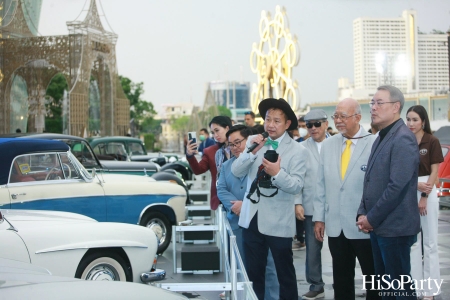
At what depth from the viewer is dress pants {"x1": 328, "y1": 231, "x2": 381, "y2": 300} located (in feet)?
17.0

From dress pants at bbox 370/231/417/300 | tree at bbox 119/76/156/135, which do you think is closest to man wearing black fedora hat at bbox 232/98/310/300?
dress pants at bbox 370/231/417/300

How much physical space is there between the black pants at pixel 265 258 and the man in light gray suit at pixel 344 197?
383 millimetres

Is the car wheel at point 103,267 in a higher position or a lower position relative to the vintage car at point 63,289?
lower

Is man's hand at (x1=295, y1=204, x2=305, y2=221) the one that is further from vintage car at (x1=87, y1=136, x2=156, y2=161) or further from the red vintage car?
vintage car at (x1=87, y1=136, x2=156, y2=161)

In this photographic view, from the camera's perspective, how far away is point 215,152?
844 centimetres

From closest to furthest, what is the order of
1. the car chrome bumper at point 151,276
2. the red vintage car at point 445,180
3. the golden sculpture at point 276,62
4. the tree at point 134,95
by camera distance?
the car chrome bumper at point 151,276 → the red vintage car at point 445,180 → the golden sculpture at point 276,62 → the tree at point 134,95

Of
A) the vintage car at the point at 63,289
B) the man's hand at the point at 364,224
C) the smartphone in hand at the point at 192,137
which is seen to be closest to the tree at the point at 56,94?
the smartphone in hand at the point at 192,137

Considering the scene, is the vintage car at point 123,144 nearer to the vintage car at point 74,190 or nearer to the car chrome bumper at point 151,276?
the vintage car at point 74,190

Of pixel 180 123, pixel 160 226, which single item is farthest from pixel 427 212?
pixel 180 123

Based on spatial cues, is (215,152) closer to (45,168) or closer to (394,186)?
(45,168)

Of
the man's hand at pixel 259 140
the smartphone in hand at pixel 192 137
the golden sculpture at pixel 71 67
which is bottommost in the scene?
the man's hand at pixel 259 140

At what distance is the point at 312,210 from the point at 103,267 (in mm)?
2142

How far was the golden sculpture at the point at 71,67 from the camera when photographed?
29.5 metres

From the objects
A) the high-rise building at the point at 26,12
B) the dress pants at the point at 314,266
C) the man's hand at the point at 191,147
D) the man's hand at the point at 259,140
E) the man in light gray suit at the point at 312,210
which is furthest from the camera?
the high-rise building at the point at 26,12
